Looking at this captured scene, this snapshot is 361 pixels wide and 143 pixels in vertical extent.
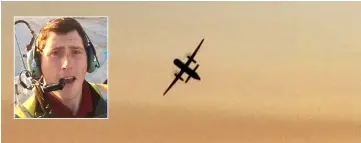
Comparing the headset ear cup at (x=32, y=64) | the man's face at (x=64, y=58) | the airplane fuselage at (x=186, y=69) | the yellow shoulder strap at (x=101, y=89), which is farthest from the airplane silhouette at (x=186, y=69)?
the headset ear cup at (x=32, y=64)

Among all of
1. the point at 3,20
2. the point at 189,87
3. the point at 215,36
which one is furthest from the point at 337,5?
the point at 3,20

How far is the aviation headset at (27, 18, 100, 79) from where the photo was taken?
1.72 m

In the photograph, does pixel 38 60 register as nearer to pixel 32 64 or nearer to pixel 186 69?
pixel 32 64

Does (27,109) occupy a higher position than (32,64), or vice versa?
(32,64)

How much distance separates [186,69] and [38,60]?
2.28 ft

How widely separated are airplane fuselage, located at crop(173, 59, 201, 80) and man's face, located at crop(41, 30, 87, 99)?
43cm

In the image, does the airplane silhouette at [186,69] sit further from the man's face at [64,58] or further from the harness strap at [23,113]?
the harness strap at [23,113]

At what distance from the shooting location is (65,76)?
67.9 inches

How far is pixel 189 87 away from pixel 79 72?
0.52 metres

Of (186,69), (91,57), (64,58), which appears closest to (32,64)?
(64,58)

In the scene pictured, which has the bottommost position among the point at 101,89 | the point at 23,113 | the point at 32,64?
the point at 23,113

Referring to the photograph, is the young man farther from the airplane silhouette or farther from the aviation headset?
the airplane silhouette

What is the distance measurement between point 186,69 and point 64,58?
0.57 metres

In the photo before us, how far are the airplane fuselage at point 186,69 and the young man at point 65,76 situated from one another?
1.18ft
